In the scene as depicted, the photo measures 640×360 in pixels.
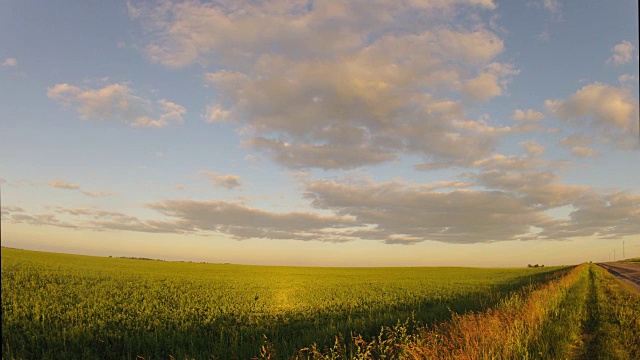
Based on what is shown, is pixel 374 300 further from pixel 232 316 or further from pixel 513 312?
pixel 513 312

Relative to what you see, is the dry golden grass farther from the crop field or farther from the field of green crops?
the field of green crops

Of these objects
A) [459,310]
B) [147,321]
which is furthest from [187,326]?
[459,310]

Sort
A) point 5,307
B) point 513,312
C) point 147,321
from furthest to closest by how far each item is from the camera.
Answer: point 5,307 → point 147,321 → point 513,312

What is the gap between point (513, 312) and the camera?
43.4ft

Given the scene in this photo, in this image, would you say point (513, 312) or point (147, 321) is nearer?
point (513, 312)

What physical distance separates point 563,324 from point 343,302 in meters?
12.3

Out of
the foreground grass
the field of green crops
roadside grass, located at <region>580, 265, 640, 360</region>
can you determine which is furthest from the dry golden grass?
the field of green crops

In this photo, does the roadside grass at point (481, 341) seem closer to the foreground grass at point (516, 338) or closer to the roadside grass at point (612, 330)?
the foreground grass at point (516, 338)

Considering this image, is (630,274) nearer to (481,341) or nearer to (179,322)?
(481,341)

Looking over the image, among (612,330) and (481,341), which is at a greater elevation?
(481,341)

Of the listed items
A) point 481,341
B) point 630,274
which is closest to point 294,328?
point 481,341

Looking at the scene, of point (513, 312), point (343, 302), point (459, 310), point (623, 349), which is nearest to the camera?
point (623, 349)

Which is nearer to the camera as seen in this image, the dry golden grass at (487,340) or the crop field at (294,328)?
the dry golden grass at (487,340)

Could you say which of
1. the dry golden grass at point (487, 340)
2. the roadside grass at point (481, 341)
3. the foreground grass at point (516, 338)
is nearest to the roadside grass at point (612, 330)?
the foreground grass at point (516, 338)
